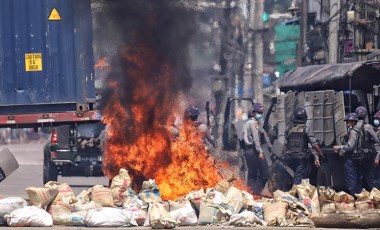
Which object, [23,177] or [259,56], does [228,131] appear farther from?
[259,56]

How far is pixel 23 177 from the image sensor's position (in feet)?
87.6

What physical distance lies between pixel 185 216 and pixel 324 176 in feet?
16.2

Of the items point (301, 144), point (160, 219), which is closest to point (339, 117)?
point (301, 144)

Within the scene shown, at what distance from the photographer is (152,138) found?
15625 mm

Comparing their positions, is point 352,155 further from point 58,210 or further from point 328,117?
point 58,210

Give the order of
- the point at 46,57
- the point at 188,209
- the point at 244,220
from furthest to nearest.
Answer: the point at 46,57 → the point at 188,209 → the point at 244,220

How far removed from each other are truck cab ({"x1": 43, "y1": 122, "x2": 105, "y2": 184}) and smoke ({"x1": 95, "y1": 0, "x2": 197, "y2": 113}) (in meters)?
5.06

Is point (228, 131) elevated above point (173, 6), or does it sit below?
below

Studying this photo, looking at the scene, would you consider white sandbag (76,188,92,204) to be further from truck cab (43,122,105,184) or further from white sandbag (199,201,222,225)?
truck cab (43,122,105,184)

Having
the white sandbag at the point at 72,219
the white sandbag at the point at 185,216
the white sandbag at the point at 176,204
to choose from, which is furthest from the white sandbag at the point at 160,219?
the white sandbag at the point at 72,219

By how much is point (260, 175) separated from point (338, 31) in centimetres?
1004

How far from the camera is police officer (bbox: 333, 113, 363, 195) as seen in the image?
16391 mm

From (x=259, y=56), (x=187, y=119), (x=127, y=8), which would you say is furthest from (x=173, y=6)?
(x=259, y=56)

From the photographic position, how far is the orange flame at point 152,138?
15414mm
